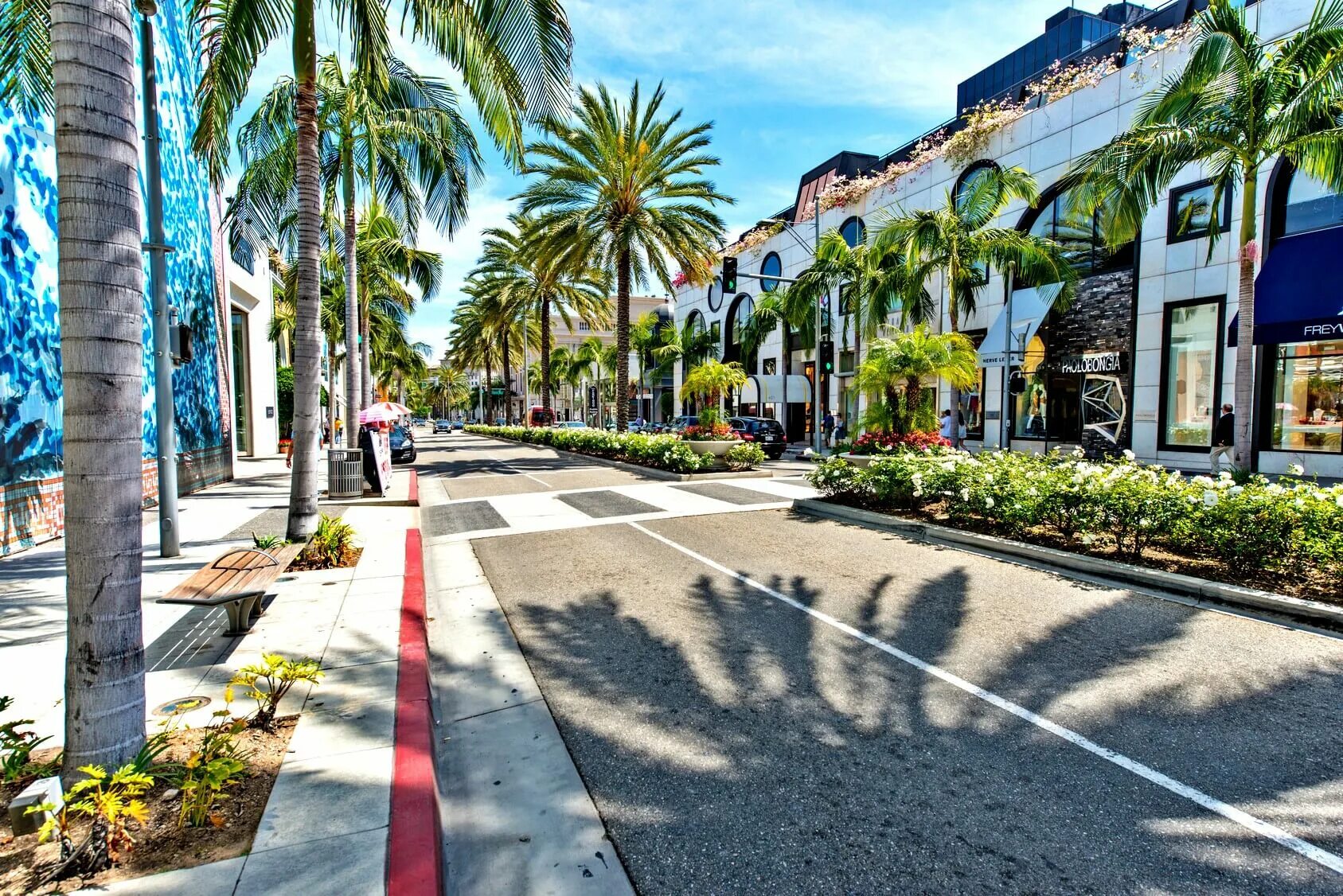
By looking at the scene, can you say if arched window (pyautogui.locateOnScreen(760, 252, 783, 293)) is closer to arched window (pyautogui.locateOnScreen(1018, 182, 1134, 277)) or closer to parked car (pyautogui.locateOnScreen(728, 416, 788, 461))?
parked car (pyautogui.locateOnScreen(728, 416, 788, 461))

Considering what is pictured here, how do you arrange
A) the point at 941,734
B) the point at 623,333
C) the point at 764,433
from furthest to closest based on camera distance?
the point at 764,433
the point at 623,333
the point at 941,734

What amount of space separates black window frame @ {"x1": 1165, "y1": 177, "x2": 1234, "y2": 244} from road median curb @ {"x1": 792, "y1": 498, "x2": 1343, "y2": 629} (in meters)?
16.2

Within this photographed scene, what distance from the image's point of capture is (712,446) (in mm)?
20625

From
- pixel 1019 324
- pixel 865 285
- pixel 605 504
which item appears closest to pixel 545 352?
pixel 865 285

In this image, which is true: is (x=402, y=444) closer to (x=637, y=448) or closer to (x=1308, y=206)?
(x=637, y=448)

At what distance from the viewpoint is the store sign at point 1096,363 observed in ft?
72.1

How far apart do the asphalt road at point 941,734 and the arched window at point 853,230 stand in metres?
29.8

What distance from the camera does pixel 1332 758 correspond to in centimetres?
373

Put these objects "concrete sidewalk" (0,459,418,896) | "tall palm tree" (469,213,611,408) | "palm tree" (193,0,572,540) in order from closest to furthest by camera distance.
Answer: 1. "concrete sidewalk" (0,459,418,896)
2. "palm tree" (193,0,572,540)
3. "tall palm tree" (469,213,611,408)

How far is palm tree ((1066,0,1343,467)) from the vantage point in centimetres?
1066

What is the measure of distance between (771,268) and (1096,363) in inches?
951

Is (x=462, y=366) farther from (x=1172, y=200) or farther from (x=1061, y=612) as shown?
(x=1061, y=612)

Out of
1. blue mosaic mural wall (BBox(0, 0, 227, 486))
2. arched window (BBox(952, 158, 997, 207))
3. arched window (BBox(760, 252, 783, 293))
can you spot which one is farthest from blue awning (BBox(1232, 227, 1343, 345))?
arched window (BBox(760, 252, 783, 293))

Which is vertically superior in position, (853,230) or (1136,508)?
(853,230)
